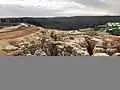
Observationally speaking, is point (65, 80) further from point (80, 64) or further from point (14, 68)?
point (14, 68)

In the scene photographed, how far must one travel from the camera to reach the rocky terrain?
8.40 ft

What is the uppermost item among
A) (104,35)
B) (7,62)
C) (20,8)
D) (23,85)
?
(20,8)

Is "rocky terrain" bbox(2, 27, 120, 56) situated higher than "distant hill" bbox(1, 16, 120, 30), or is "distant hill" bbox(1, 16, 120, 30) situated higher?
"distant hill" bbox(1, 16, 120, 30)

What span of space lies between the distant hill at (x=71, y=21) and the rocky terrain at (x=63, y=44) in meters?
0.05

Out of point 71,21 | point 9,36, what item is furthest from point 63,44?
point 9,36

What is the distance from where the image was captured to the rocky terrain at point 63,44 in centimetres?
256

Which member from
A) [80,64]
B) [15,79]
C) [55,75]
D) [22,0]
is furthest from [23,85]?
[22,0]

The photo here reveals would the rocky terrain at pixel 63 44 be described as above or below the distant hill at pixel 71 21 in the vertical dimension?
below

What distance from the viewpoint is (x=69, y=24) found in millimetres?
2633

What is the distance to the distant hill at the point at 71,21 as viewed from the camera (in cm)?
262

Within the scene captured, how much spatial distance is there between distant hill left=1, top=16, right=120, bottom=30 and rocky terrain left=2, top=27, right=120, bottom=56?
0.05 meters

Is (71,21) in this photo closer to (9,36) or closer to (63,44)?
(63,44)

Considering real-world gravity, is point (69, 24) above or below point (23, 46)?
above

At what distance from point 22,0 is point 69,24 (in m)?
0.45
